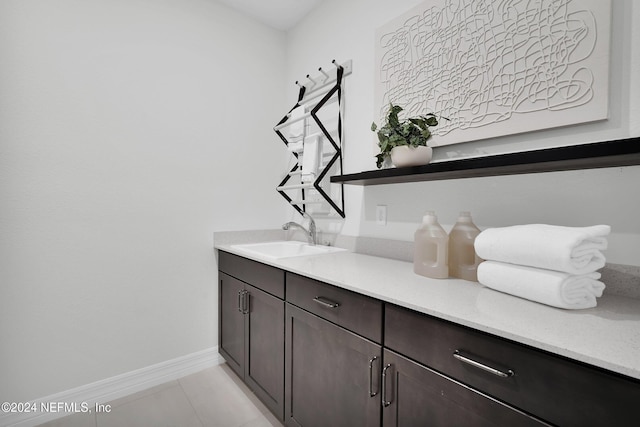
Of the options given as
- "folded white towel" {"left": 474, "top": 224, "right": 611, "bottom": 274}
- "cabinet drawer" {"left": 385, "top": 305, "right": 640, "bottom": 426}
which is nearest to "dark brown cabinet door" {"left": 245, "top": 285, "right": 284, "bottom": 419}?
"cabinet drawer" {"left": 385, "top": 305, "right": 640, "bottom": 426}

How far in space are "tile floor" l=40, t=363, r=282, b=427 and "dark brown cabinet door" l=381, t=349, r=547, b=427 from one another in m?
0.94

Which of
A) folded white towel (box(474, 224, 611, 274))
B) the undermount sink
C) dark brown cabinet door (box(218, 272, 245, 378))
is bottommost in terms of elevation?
dark brown cabinet door (box(218, 272, 245, 378))

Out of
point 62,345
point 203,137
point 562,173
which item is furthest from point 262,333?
point 562,173

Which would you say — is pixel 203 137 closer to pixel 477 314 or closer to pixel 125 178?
pixel 125 178

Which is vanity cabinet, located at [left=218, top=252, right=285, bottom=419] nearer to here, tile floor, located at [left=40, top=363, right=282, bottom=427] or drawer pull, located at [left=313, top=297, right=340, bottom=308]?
tile floor, located at [left=40, top=363, right=282, bottom=427]

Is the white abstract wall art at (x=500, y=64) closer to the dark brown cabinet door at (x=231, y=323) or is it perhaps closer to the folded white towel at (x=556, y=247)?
the folded white towel at (x=556, y=247)

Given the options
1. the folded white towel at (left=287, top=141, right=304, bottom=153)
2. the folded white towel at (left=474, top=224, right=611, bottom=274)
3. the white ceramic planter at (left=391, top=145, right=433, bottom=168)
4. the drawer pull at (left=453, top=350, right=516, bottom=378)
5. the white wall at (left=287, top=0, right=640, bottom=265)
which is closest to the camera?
the drawer pull at (left=453, top=350, right=516, bottom=378)

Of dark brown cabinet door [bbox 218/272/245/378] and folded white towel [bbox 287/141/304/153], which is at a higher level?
folded white towel [bbox 287/141/304/153]

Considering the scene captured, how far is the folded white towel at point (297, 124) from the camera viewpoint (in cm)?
203

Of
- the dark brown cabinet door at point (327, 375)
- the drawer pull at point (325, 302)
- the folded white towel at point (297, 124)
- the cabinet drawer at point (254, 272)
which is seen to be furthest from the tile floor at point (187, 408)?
the folded white towel at point (297, 124)

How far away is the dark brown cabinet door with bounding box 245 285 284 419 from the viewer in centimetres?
143

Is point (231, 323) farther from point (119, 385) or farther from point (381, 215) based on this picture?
point (381, 215)

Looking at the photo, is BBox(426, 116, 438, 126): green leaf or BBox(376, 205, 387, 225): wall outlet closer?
BBox(426, 116, 438, 126): green leaf

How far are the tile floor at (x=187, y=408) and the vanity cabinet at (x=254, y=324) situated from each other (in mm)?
104
